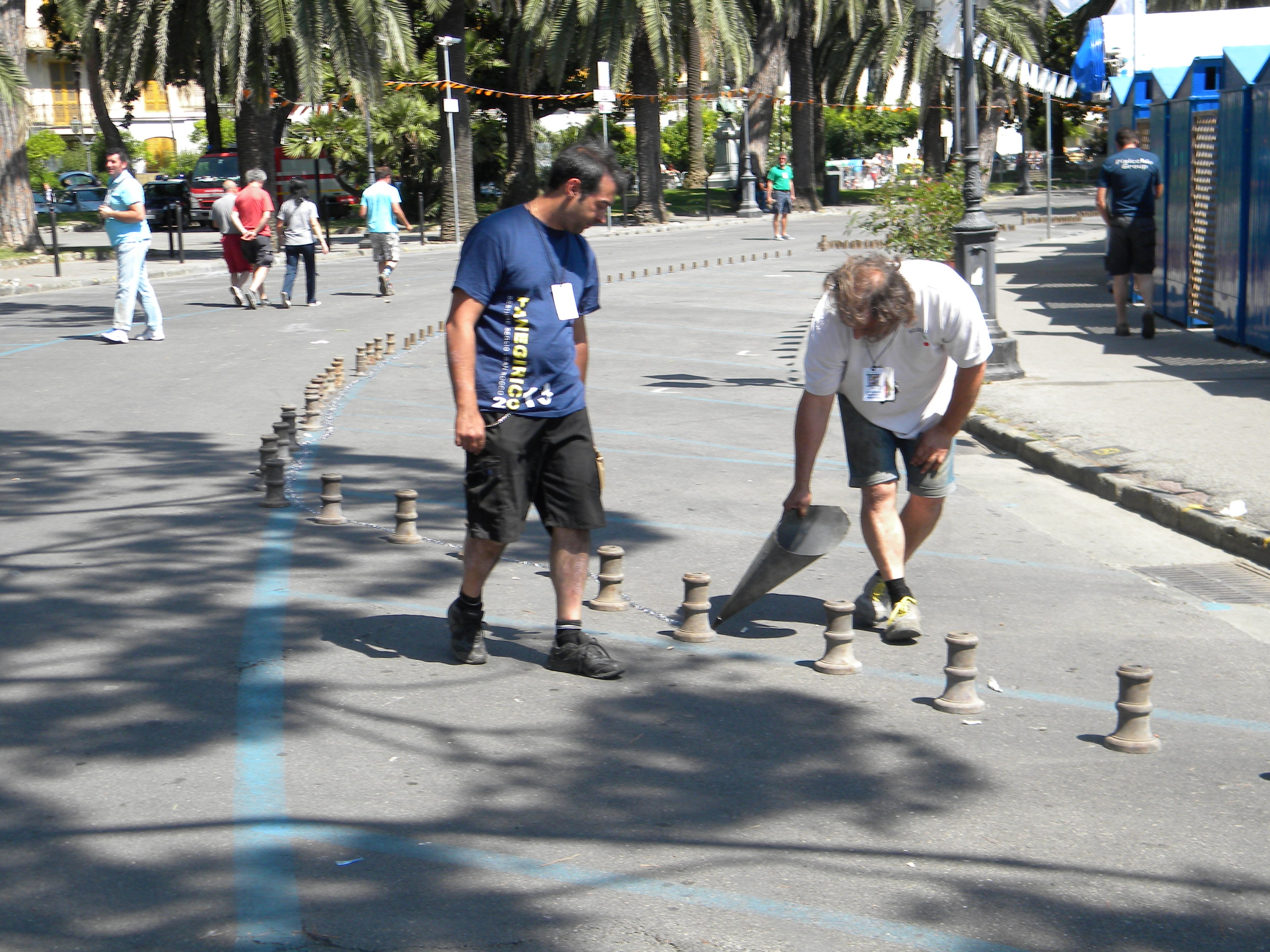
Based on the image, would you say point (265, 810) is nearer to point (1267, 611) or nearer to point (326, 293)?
point (1267, 611)

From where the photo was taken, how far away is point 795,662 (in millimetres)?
5566

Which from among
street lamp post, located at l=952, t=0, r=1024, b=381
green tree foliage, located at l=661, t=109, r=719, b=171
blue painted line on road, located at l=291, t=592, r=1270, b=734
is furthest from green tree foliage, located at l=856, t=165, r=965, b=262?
green tree foliage, located at l=661, t=109, r=719, b=171

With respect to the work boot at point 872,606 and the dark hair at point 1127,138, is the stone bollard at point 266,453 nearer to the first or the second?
the work boot at point 872,606

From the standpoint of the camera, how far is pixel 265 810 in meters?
4.09

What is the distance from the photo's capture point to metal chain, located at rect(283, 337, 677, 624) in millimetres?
6492

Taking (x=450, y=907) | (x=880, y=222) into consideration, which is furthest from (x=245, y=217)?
(x=450, y=907)

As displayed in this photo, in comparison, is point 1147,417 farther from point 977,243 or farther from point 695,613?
point 695,613

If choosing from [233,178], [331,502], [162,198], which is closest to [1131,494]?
[331,502]

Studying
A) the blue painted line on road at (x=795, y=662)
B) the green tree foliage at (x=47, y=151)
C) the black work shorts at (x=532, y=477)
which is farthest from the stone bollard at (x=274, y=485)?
the green tree foliage at (x=47, y=151)

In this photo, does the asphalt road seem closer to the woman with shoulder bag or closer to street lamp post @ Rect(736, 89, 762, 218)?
the woman with shoulder bag

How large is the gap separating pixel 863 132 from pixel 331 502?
74258 mm

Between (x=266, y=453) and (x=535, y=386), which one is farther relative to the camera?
(x=266, y=453)

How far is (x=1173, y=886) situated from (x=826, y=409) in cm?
252

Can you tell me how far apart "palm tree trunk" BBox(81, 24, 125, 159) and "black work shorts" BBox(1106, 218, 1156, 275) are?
23178 mm
